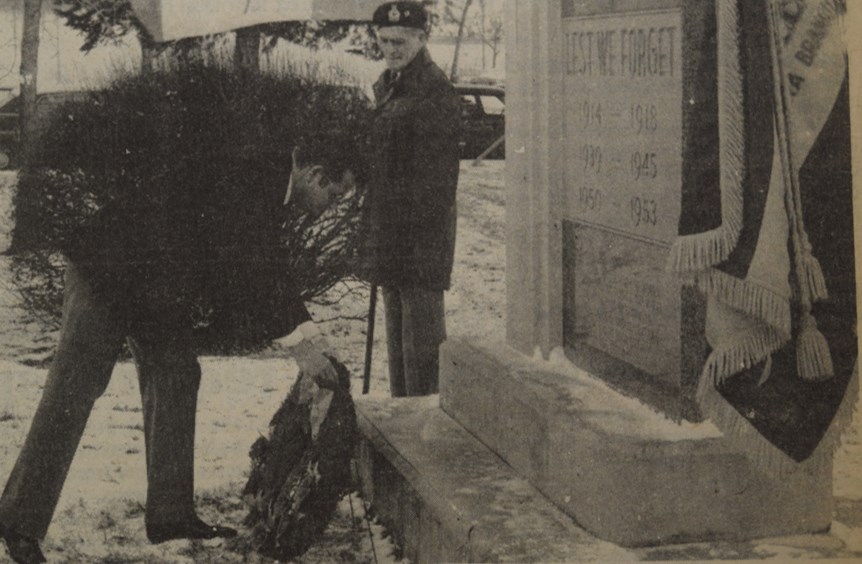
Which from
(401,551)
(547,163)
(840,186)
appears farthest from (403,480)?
(840,186)

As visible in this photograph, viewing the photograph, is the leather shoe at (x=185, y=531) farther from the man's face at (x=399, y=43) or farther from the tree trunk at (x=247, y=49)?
the man's face at (x=399, y=43)

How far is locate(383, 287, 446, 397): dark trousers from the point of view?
444cm

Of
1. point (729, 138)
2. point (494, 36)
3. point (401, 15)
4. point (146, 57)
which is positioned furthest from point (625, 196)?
point (146, 57)

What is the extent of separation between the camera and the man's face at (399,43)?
4059mm

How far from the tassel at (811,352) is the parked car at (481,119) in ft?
4.90

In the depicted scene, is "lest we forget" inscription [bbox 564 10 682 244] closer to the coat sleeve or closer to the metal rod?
the coat sleeve

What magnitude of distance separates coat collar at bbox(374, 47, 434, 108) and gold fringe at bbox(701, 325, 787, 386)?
1.51 m

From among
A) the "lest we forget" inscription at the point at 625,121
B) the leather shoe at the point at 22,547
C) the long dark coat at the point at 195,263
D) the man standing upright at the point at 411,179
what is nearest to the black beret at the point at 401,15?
the man standing upright at the point at 411,179

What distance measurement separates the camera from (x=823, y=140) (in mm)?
3064

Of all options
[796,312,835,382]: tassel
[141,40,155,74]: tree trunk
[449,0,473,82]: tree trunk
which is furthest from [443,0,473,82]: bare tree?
[796,312,835,382]: tassel

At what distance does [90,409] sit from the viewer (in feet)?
12.8

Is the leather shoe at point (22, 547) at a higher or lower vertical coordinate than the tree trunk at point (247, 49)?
lower

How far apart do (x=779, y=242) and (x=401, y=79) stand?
1.54 m

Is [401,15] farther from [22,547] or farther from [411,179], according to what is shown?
[22,547]
